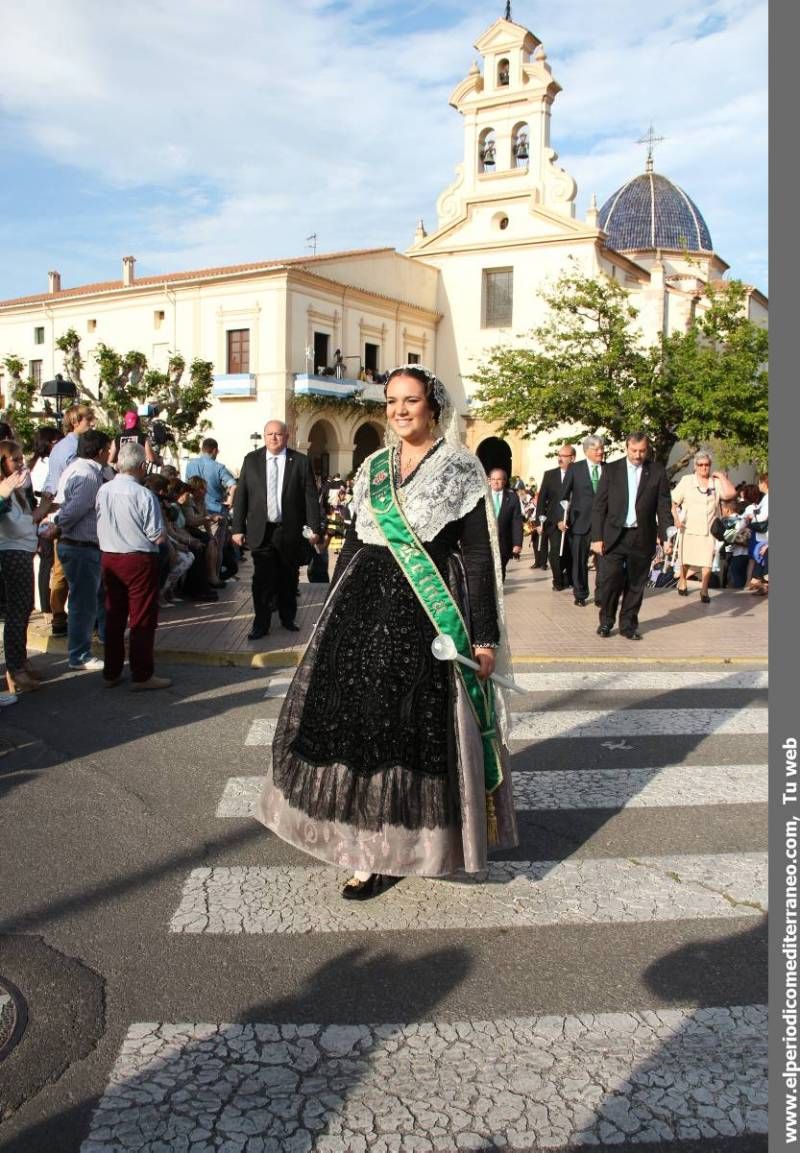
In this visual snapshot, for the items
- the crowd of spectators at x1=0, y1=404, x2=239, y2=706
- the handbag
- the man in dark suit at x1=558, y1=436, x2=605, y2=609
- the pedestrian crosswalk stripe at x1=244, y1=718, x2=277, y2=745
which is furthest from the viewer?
the man in dark suit at x1=558, y1=436, x2=605, y2=609

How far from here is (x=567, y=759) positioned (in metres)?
5.61

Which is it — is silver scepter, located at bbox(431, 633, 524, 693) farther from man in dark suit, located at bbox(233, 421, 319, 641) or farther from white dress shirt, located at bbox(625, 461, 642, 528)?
white dress shirt, located at bbox(625, 461, 642, 528)

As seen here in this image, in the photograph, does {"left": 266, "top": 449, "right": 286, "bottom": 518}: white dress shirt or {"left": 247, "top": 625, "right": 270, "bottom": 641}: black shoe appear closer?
{"left": 247, "top": 625, "right": 270, "bottom": 641}: black shoe

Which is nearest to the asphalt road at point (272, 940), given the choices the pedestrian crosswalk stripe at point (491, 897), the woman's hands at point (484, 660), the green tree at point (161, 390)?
the pedestrian crosswalk stripe at point (491, 897)

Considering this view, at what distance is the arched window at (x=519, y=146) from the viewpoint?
45.4 meters

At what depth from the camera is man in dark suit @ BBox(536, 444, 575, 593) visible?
43.5ft

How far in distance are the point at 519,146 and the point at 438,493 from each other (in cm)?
4652

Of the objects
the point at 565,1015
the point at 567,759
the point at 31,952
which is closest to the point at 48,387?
the point at 567,759

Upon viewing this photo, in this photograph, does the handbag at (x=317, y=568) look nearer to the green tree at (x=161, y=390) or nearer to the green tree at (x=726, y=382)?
the green tree at (x=726, y=382)

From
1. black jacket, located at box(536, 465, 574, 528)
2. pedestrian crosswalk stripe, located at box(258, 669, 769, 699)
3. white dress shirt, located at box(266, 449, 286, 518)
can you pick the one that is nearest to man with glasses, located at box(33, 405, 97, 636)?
white dress shirt, located at box(266, 449, 286, 518)

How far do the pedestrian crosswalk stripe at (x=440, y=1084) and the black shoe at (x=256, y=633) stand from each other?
20.5 feet

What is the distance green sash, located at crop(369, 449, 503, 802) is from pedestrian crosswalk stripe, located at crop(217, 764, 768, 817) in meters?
1.11

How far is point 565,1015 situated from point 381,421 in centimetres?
4515

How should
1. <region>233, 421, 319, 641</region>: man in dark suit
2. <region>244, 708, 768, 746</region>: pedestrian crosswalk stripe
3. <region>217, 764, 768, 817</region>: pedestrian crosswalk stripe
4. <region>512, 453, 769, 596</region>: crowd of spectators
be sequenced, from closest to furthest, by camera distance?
<region>217, 764, 768, 817</region>: pedestrian crosswalk stripe → <region>244, 708, 768, 746</region>: pedestrian crosswalk stripe → <region>233, 421, 319, 641</region>: man in dark suit → <region>512, 453, 769, 596</region>: crowd of spectators
